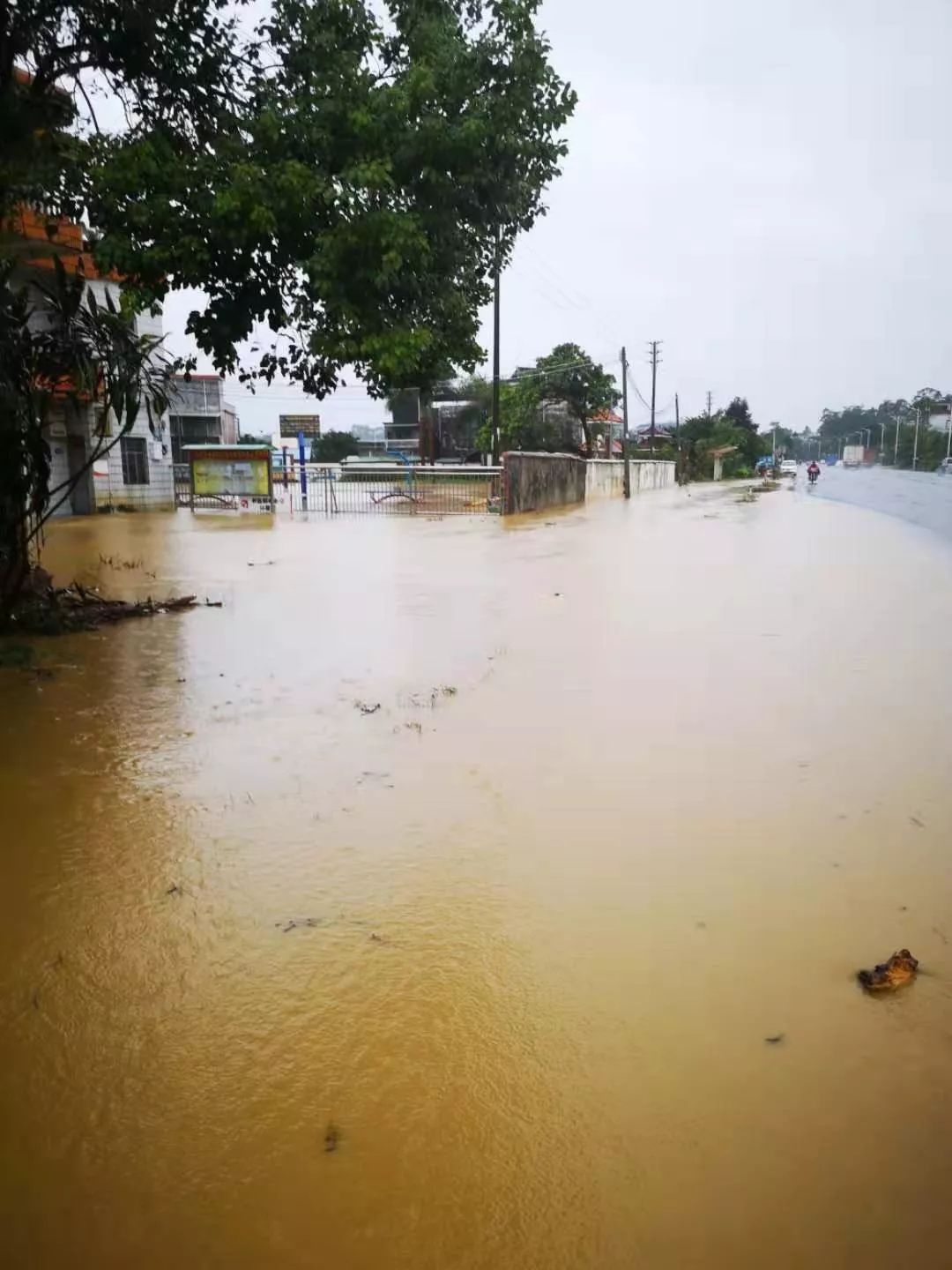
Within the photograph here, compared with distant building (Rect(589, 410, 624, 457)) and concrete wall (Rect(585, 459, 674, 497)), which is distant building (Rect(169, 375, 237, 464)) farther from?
concrete wall (Rect(585, 459, 674, 497))

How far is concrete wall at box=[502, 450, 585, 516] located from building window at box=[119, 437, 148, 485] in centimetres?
1093

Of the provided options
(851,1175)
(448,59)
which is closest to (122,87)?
(448,59)

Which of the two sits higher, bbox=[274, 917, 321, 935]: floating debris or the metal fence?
the metal fence

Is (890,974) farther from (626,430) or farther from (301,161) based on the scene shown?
(626,430)

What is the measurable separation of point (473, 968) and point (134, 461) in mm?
28086

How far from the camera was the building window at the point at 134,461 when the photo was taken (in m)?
28.1

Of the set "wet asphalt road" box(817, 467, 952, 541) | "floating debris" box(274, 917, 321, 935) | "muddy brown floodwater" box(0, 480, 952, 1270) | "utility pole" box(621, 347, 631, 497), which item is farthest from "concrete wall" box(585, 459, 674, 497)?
"floating debris" box(274, 917, 321, 935)

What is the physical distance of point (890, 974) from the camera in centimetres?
298

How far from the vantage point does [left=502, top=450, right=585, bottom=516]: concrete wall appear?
27.5 meters

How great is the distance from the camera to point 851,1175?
7.23ft

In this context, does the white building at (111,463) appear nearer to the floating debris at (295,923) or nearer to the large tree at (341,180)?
the large tree at (341,180)

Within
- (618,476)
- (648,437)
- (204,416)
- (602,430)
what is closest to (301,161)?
(618,476)

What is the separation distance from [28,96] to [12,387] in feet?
9.07

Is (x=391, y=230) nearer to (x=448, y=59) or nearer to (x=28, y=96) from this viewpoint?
(x=448, y=59)
